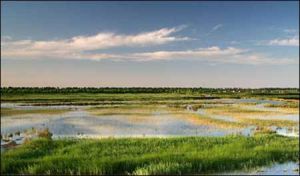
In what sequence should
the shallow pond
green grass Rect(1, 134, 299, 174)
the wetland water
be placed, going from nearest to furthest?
green grass Rect(1, 134, 299, 174), the wetland water, the shallow pond

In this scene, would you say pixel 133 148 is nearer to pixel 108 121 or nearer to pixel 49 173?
pixel 49 173

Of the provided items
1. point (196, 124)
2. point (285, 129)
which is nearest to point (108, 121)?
point (196, 124)

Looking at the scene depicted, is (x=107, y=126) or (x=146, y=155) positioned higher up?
(x=146, y=155)

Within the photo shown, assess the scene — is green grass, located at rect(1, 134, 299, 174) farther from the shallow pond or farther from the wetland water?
the shallow pond

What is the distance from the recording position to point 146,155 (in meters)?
16.2

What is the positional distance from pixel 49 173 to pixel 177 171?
150 inches

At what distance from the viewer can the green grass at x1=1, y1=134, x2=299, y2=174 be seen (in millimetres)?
14961

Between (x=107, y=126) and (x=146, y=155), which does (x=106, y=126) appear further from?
(x=146, y=155)

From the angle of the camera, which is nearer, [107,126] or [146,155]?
[146,155]

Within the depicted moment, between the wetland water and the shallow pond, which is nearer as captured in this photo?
the wetland water

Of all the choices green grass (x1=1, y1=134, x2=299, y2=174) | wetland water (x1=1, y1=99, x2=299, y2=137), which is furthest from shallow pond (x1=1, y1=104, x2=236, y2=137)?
green grass (x1=1, y1=134, x2=299, y2=174)

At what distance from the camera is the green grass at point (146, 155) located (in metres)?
15.0

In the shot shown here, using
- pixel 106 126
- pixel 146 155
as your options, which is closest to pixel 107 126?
pixel 106 126

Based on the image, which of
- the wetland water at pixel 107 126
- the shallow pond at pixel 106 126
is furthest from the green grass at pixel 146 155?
the shallow pond at pixel 106 126
